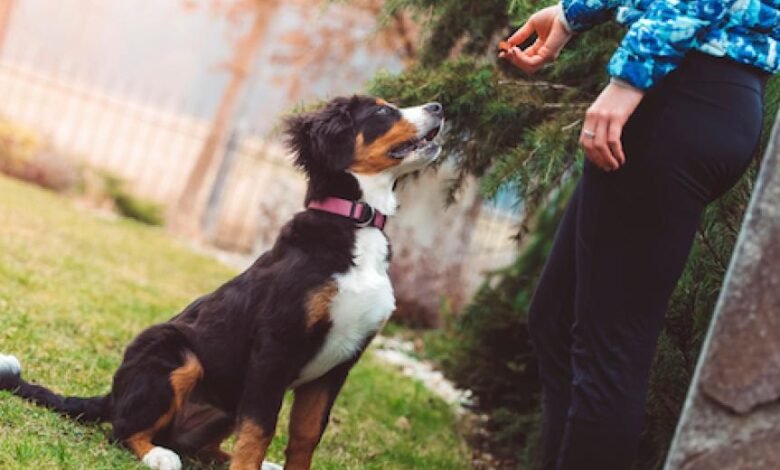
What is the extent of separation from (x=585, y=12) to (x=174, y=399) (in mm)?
1874

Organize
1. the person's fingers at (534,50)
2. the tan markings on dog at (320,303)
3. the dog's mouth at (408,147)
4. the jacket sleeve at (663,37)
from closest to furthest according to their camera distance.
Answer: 1. the jacket sleeve at (663,37)
2. the person's fingers at (534,50)
3. the tan markings on dog at (320,303)
4. the dog's mouth at (408,147)

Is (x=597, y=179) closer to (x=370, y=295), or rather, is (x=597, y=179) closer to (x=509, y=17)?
(x=370, y=295)

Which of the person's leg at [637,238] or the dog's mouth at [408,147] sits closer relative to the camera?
the person's leg at [637,238]

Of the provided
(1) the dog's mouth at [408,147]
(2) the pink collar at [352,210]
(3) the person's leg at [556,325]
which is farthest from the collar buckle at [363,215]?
(3) the person's leg at [556,325]

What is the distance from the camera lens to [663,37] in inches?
90.2

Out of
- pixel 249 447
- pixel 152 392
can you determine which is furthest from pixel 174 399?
pixel 249 447

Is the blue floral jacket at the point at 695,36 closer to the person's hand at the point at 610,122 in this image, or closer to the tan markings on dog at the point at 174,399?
the person's hand at the point at 610,122

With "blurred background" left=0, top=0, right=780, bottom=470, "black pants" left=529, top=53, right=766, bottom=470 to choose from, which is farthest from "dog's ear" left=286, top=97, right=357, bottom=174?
"black pants" left=529, top=53, right=766, bottom=470

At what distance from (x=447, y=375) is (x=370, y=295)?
323cm

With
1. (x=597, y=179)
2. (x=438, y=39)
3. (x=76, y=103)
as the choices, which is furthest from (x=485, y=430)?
(x=76, y=103)

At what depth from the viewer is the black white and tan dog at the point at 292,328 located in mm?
3334

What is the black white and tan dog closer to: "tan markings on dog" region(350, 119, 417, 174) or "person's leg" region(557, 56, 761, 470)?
"tan markings on dog" region(350, 119, 417, 174)

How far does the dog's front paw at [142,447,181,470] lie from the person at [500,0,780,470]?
58.1 inches

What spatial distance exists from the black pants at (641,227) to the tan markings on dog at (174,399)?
146 centimetres
